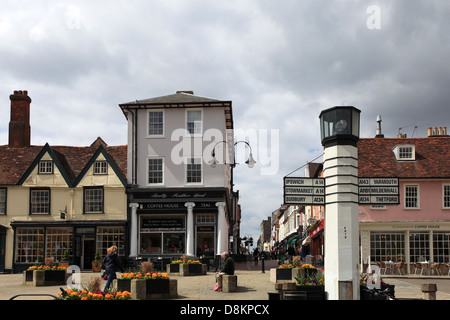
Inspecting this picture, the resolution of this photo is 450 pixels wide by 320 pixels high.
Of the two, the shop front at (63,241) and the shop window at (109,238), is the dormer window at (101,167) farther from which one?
Answer: the shop window at (109,238)

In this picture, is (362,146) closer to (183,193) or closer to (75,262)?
(183,193)

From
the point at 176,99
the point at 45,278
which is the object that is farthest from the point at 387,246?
the point at 45,278

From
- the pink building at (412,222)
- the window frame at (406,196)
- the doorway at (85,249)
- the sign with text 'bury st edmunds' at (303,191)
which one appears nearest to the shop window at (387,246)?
the pink building at (412,222)

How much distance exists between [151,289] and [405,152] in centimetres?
2390

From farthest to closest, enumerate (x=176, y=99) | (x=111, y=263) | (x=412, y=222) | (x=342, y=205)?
(x=176, y=99), (x=412, y=222), (x=111, y=263), (x=342, y=205)

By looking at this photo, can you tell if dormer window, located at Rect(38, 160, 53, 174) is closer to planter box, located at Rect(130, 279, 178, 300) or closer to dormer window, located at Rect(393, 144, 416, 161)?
planter box, located at Rect(130, 279, 178, 300)

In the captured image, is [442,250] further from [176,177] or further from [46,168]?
[46,168]

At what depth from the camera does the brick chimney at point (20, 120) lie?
126ft

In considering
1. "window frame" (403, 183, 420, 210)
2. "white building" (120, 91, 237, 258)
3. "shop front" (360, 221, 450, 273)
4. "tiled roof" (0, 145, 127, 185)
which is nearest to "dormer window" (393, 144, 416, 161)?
"window frame" (403, 183, 420, 210)

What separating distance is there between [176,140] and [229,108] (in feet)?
13.2

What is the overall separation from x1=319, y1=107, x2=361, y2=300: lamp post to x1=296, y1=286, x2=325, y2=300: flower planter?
0.19 meters

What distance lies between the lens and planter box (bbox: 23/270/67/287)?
21906mm

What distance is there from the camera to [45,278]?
866 inches
